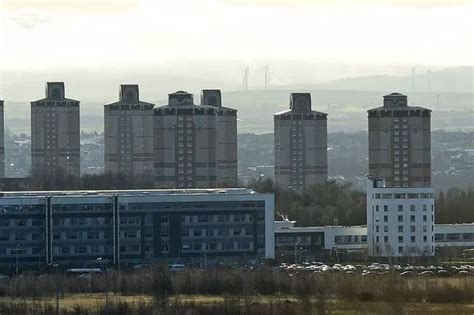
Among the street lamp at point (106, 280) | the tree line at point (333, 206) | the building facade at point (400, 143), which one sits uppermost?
the building facade at point (400, 143)

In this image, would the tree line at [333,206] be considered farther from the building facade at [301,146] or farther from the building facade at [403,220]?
the building facade at [301,146]

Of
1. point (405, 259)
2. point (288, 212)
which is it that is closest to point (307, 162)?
point (288, 212)

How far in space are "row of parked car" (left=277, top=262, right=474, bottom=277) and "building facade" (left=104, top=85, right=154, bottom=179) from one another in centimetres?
4062

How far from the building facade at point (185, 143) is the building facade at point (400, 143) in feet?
27.3

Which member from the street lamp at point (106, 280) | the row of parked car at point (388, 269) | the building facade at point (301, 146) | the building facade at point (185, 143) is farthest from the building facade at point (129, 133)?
the row of parked car at point (388, 269)

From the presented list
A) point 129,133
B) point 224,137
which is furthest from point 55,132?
point 224,137

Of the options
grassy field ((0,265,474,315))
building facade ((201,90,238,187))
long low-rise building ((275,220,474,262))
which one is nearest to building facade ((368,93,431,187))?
building facade ((201,90,238,187))

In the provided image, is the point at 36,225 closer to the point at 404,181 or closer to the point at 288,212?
the point at 288,212

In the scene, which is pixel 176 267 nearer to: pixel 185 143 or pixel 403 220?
pixel 403 220

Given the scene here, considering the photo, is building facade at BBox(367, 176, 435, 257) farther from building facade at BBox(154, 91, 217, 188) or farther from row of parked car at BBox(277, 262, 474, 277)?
building facade at BBox(154, 91, 217, 188)

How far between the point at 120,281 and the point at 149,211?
8.11 m

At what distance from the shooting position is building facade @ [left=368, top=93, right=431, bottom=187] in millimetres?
78875

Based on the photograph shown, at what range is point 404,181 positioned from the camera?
78062mm

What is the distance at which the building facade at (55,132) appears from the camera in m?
97.1
